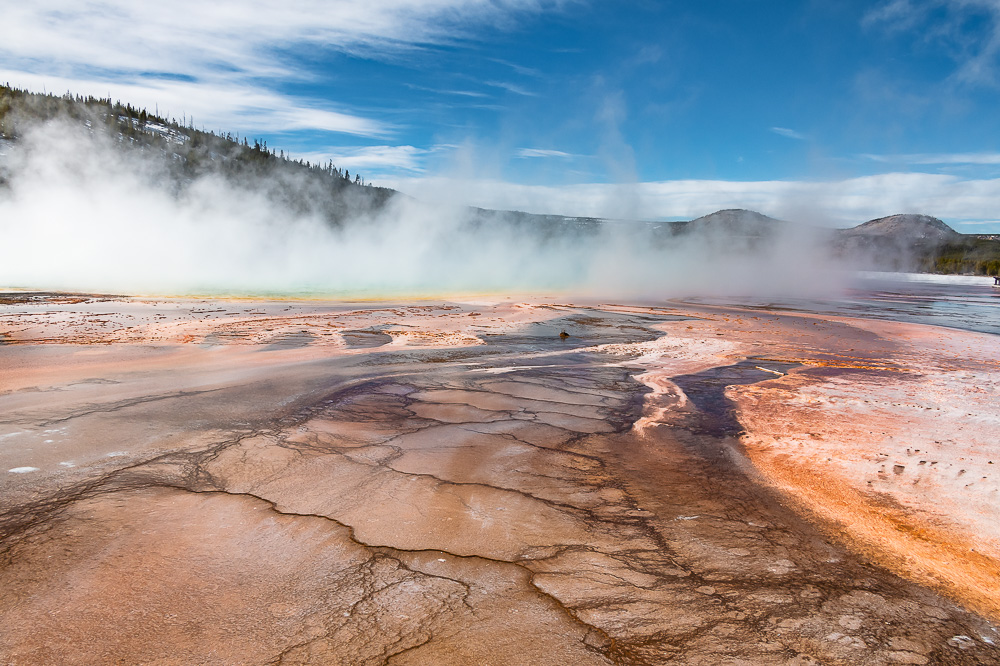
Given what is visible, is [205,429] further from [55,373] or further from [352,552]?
[55,373]

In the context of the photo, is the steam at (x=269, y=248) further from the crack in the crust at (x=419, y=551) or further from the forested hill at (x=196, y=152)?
the crack in the crust at (x=419, y=551)

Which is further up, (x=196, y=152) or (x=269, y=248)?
(x=196, y=152)

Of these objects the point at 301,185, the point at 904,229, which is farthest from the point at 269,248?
the point at 904,229

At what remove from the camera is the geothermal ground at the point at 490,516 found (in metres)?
2.54

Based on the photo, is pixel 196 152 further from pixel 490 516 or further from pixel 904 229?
pixel 904 229

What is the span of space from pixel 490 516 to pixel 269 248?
4325 centimetres

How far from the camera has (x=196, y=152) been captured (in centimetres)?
6800

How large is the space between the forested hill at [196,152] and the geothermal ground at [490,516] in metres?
60.8

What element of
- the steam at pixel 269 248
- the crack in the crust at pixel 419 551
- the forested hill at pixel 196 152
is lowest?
the crack in the crust at pixel 419 551

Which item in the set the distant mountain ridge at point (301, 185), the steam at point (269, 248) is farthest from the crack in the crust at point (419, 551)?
the distant mountain ridge at point (301, 185)

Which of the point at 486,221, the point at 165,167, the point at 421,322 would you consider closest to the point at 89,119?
the point at 165,167

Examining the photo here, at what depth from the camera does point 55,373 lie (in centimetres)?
755

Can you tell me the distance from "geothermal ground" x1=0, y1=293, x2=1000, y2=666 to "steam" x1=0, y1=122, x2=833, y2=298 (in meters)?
19.0

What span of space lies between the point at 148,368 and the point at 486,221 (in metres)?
66.4
